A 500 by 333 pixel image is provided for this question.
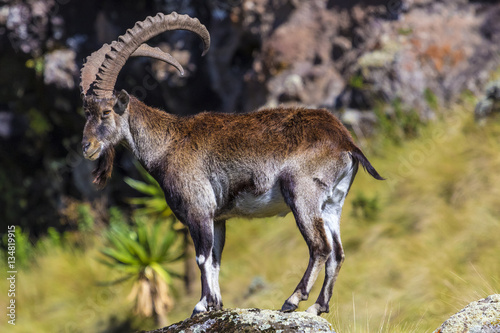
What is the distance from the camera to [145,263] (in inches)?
503

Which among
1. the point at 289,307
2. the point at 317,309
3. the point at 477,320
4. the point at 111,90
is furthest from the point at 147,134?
the point at 477,320

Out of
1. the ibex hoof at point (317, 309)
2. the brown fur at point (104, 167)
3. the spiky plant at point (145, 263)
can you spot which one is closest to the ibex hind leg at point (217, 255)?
the ibex hoof at point (317, 309)

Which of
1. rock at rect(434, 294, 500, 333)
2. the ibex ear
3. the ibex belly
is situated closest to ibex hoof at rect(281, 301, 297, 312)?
the ibex belly

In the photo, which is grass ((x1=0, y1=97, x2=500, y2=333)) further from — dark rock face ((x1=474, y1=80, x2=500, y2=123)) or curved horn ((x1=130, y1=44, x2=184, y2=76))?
curved horn ((x1=130, y1=44, x2=184, y2=76))

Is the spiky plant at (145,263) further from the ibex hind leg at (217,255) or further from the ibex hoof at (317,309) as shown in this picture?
the ibex hoof at (317,309)

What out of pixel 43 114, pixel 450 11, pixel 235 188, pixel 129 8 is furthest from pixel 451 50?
pixel 43 114

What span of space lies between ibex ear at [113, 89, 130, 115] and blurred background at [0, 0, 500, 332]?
5.31 metres

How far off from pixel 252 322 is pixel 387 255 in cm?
635

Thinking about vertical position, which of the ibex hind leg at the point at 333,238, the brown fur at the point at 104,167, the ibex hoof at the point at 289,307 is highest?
the brown fur at the point at 104,167

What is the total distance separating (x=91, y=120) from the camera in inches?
254

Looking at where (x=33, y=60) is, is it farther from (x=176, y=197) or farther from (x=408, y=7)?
(x=176, y=197)

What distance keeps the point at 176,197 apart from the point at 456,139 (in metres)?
8.72

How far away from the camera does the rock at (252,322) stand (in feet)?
18.0

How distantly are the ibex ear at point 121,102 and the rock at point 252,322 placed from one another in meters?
2.31
